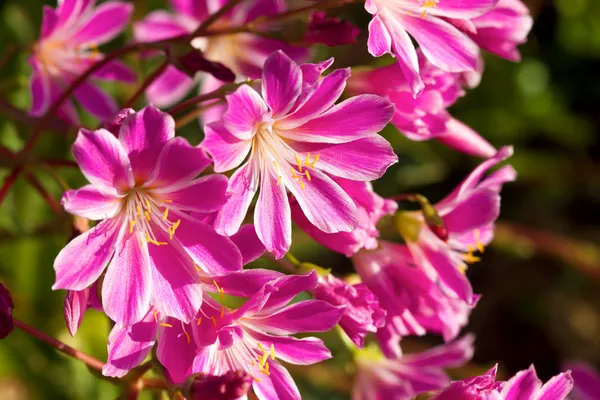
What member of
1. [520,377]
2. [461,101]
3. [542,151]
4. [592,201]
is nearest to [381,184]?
[461,101]

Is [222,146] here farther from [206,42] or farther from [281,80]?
[206,42]

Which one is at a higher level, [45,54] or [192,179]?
[192,179]

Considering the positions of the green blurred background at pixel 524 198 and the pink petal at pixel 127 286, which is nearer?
the pink petal at pixel 127 286

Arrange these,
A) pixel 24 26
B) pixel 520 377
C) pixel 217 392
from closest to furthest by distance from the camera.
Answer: pixel 217 392 < pixel 520 377 < pixel 24 26

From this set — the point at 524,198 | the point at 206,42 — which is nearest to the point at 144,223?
the point at 206,42

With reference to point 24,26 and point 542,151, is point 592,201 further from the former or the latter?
point 24,26

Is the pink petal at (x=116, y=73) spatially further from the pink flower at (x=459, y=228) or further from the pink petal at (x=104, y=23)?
the pink flower at (x=459, y=228)

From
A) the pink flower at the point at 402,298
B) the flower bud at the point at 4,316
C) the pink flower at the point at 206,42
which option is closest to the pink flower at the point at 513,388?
the pink flower at the point at 402,298
